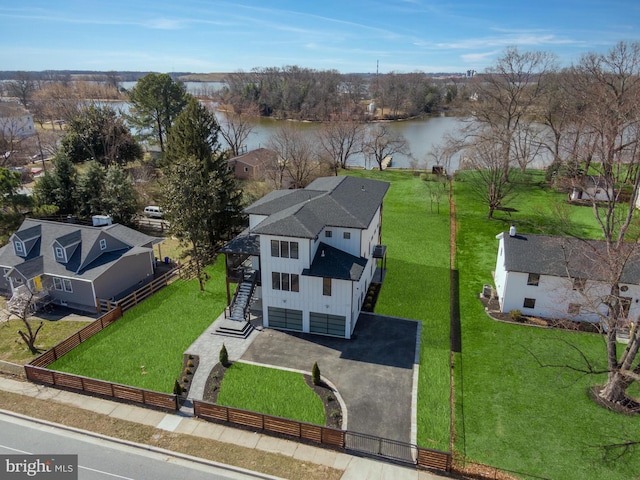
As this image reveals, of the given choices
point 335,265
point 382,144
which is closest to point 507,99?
point 382,144

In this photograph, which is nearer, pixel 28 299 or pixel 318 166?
pixel 28 299

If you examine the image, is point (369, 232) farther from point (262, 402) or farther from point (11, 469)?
point (11, 469)

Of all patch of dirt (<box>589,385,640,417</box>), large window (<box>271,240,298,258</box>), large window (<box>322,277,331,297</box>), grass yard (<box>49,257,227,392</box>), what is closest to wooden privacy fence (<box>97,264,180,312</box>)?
grass yard (<box>49,257,227,392</box>)

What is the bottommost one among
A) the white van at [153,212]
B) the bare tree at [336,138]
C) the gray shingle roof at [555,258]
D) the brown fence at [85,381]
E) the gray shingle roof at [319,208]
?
the brown fence at [85,381]

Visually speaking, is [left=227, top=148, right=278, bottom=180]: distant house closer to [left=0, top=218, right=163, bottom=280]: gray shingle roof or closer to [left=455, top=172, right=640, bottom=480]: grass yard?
[left=0, top=218, right=163, bottom=280]: gray shingle roof

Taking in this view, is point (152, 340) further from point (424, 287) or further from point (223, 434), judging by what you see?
point (424, 287)

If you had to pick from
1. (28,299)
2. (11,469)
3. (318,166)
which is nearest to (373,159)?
(318,166)

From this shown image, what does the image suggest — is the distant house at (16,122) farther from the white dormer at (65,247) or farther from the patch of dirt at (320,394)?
the patch of dirt at (320,394)

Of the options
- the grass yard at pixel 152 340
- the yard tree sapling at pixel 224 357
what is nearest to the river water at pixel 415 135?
the grass yard at pixel 152 340
